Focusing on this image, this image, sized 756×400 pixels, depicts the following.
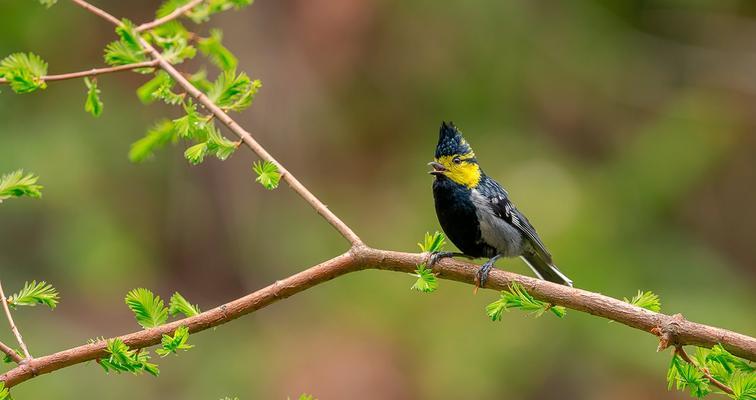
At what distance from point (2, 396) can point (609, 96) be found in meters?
9.16

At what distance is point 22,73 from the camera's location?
3164 millimetres

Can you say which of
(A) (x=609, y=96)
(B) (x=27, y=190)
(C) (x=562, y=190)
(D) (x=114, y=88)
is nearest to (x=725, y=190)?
(A) (x=609, y=96)

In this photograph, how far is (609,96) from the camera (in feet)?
35.2

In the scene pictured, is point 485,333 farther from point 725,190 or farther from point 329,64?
point 725,190

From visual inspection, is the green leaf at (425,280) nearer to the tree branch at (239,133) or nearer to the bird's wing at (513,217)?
the tree branch at (239,133)

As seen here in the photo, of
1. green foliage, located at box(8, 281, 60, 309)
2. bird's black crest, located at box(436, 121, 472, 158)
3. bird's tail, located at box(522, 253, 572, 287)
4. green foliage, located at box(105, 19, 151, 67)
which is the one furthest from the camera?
bird's tail, located at box(522, 253, 572, 287)

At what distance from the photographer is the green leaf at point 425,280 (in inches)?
127

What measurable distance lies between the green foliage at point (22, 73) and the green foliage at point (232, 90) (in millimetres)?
700

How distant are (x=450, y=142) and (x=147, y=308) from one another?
2.26 meters

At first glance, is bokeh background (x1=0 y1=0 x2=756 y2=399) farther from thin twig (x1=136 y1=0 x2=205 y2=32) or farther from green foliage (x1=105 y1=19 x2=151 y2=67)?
green foliage (x1=105 y1=19 x2=151 y2=67)

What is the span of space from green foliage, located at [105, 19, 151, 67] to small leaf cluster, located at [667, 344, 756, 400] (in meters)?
2.30

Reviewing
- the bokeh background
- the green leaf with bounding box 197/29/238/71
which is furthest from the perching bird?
the bokeh background

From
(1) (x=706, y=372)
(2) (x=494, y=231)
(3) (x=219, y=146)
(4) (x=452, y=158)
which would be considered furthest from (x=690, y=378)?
(4) (x=452, y=158)

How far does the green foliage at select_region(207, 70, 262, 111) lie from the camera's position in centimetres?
359
